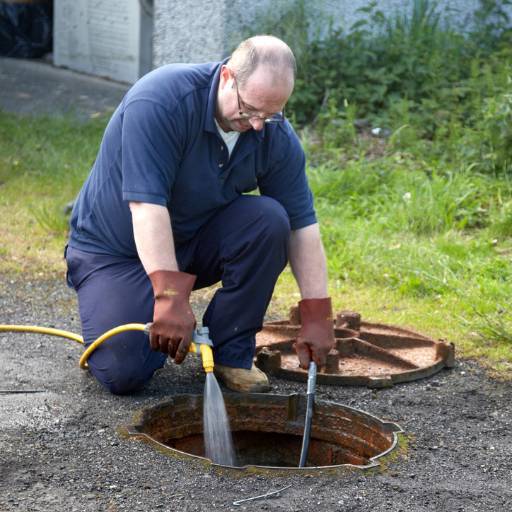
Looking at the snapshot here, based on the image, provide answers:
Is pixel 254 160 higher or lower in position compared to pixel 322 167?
higher

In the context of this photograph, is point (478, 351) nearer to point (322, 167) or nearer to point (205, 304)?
point (205, 304)

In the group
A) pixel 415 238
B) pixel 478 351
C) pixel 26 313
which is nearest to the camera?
pixel 478 351

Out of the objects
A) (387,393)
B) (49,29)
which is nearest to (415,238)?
(387,393)

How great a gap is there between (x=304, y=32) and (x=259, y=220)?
4.30m

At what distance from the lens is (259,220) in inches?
155

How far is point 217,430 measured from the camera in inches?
147

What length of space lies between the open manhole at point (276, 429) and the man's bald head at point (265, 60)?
46.3 inches

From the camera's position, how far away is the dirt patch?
3.12m

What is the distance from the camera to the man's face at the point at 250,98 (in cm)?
350

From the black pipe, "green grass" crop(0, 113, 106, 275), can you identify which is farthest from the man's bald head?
"green grass" crop(0, 113, 106, 275)

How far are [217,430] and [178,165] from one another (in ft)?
3.12

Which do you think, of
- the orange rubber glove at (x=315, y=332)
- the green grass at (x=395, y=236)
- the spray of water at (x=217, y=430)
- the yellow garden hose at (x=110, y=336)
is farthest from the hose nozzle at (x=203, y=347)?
the green grass at (x=395, y=236)

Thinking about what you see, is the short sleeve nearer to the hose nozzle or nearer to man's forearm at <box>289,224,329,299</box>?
the hose nozzle

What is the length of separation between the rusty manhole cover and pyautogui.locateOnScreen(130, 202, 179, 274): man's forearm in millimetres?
909
